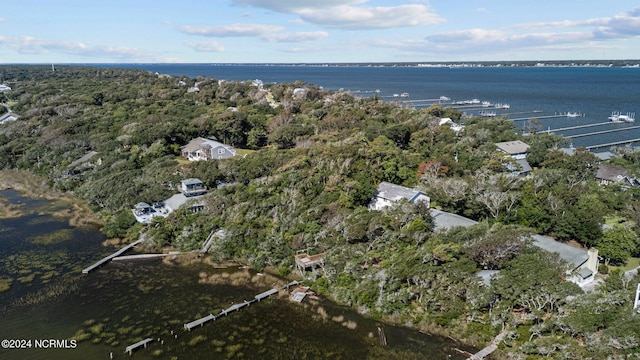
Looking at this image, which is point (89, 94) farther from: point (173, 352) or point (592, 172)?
point (592, 172)

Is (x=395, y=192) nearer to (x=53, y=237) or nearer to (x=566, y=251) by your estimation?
(x=566, y=251)

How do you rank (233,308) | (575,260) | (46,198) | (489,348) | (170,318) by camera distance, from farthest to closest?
(46,198), (575,260), (233,308), (170,318), (489,348)

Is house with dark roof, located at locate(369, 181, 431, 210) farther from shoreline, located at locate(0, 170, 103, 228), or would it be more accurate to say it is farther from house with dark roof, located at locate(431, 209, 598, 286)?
shoreline, located at locate(0, 170, 103, 228)

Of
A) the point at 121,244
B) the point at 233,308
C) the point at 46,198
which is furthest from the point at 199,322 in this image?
the point at 46,198

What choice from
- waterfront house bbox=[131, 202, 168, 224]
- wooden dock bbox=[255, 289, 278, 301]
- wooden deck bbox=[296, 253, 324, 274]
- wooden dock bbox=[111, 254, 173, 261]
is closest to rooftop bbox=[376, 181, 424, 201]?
wooden deck bbox=[296, 253, 324, 274]

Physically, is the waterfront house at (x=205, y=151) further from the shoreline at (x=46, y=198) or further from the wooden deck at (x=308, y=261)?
the wooden deck at (x=308, y=261)

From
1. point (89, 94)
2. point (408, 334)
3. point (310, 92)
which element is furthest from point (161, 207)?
point (89, 94)

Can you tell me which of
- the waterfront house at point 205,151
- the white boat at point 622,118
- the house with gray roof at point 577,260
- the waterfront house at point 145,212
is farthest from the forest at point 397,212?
the white boat at point 622,118
